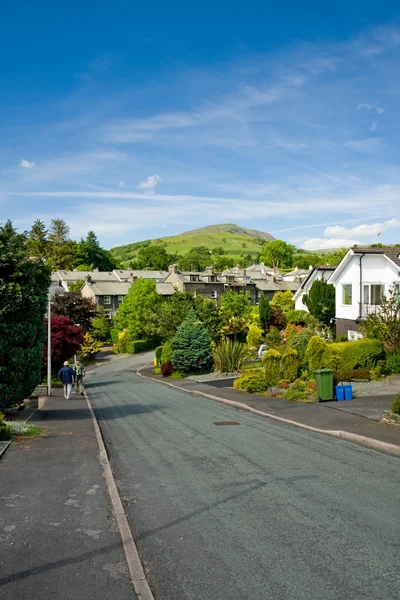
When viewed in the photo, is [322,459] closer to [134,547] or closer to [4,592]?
[134,547]

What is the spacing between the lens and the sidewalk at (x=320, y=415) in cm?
1488

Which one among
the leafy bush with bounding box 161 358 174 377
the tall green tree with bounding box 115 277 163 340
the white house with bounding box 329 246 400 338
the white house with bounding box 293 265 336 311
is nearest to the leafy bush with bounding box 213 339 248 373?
the leafy bush with bounding box 161 358 174 377

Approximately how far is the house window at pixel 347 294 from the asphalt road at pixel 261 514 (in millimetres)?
24137

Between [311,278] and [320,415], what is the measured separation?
38.0 meters

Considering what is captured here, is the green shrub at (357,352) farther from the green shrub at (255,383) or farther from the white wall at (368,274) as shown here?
the white wall at (368,274)

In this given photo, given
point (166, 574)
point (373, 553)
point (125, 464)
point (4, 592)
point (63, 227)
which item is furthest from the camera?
point (63, 227)

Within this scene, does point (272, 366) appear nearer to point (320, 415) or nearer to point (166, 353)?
point (320, 415)

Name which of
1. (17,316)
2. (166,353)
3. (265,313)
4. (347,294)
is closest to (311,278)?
(265,313)

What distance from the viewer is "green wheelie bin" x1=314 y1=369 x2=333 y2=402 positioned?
22391 millimetres

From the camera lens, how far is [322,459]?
11836mm

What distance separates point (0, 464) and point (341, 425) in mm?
10105

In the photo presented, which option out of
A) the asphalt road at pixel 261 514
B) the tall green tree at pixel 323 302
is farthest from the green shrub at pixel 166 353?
the asphalt road at pixel 261 514

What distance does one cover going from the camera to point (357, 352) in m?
28.4

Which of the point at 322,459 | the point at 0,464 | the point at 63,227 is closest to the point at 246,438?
the point at 322,459
